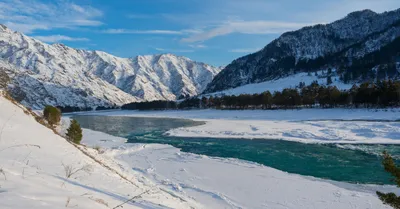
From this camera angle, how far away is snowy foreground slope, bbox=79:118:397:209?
623 inches

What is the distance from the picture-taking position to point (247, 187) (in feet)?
61.3

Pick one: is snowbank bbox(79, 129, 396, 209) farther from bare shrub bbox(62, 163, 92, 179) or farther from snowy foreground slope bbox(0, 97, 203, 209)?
bare shrub bbox(62, 163, 92, 179)

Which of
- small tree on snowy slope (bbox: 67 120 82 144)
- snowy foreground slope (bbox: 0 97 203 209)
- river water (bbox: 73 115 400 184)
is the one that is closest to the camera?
snowy foreground slope (bbox: 0 97 203 209)

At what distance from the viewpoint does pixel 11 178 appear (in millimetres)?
5617

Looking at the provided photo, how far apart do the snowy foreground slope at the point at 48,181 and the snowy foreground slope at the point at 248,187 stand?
2660mm

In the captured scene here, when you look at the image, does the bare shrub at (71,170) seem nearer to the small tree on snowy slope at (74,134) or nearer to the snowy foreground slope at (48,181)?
the snowy foreground slope at (48,181)

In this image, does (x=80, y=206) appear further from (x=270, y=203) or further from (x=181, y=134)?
(x=181, y=134)

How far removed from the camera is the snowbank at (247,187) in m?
15.9

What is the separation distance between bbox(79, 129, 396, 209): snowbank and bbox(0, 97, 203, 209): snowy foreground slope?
2.58m

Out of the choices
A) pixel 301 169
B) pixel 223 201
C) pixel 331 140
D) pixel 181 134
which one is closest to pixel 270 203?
pixel 223 201

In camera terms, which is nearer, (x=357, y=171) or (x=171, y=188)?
(x=171, y=188)

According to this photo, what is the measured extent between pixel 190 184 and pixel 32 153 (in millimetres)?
10724

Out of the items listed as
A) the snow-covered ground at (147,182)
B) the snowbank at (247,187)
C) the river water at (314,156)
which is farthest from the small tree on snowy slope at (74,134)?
the river water at (314,156)

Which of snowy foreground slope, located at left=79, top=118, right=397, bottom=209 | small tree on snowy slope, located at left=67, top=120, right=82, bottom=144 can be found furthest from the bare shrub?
small tree on snowy slope, located at left=67, top=120, right=82, bottom=144
